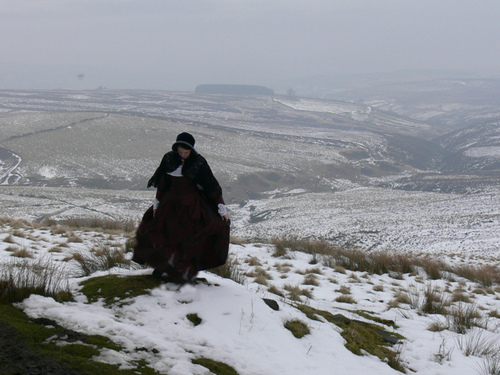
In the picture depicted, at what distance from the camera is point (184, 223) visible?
15.5 ft

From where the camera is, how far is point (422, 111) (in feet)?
609

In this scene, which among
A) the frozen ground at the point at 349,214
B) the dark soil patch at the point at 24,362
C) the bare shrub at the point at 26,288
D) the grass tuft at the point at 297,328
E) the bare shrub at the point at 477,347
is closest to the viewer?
the dark soil patch at the point at 24,362

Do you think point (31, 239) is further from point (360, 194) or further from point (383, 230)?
point (360, 194)

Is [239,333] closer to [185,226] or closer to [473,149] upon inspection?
[185,226]

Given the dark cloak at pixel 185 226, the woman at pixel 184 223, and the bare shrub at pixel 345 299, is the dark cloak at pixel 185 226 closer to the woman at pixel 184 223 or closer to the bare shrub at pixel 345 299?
the woman at pixel 184 223

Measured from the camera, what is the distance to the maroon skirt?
4.61 meters

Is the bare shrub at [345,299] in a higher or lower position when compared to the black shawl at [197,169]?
lower

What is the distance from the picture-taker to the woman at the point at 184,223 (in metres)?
4.63

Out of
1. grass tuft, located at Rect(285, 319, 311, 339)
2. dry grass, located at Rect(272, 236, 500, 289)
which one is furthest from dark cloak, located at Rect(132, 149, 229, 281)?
dry grass, located at Rect(272, 236, 500, 289)

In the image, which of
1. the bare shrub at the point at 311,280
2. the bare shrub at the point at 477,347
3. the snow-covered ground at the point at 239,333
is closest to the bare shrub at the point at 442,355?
the snow-covered ground at the point at 239,333

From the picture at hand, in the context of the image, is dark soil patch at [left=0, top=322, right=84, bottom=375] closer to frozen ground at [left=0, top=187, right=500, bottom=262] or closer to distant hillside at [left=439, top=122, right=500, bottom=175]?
frozen ground at [left=0, top=187, right=500, bottom=262]

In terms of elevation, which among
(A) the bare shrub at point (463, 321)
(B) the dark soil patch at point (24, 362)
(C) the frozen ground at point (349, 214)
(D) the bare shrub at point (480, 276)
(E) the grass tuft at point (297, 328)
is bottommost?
(C) the frozen ground at point (349, 214)

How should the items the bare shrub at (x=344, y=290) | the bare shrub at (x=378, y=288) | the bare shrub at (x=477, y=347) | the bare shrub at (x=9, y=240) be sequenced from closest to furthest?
the bare shrub at (x=477, y=347) < the bare shrub at (x=344, y=290) < the bare shrub at (x=378, y=288) < the bare shrub at (x=9, y=240)

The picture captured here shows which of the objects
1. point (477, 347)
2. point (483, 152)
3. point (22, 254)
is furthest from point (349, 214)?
point (483, 152)
